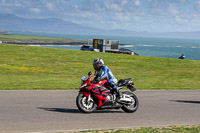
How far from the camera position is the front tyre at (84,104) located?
10.0 meters

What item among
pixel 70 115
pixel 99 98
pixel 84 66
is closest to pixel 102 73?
pixel 99 98

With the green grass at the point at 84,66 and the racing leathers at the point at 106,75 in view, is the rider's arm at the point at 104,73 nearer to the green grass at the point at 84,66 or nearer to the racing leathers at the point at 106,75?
the racing leathers at the point at 106,75

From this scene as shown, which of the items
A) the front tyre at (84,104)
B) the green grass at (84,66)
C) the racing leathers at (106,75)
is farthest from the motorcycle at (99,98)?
the green grass at (84,66)

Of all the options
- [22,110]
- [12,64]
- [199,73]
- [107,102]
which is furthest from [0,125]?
[199,73]

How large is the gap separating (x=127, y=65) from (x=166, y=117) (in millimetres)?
24241

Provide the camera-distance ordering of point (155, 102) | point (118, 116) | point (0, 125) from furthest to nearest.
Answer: point (155, 102)
point (118, 116)
point (0, 125)

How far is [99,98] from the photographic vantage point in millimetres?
10203

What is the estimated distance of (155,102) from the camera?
13266 mm

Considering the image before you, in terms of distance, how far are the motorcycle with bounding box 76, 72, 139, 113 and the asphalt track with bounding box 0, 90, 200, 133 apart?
23 cm

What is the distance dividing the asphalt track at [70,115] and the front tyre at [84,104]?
183mm

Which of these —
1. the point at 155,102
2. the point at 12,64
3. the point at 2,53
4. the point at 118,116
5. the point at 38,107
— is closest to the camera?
the point at 118,116

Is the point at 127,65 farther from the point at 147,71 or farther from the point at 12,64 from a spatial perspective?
the point at 12,64

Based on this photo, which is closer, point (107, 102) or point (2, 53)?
point (107, 102)

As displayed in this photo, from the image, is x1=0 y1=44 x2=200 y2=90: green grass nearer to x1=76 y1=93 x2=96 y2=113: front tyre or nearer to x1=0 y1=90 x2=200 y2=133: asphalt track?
x1=0 y1=90 x2=200 y2=133: asphalt track
